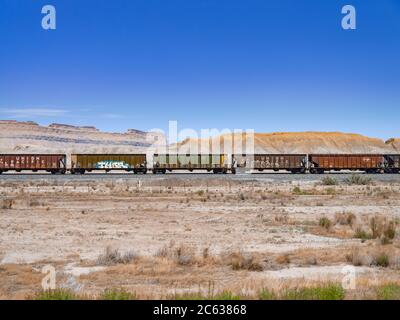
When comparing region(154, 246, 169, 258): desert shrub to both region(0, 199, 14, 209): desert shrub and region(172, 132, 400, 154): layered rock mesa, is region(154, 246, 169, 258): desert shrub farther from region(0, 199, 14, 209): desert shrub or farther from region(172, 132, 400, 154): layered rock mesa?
region(172, 132, 400, 154): layered rock mesa

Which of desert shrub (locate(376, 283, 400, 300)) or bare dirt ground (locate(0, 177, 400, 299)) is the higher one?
desert shrub (locate(376, 283, 400, 300))

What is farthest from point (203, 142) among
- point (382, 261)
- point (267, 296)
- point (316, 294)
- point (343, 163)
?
point (267, 296)

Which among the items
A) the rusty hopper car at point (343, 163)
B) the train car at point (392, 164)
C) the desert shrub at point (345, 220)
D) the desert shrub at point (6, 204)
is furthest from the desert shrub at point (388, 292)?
the train car at point (392, 164)

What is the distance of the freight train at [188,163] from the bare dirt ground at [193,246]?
1379 inches

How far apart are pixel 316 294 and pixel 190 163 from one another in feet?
184

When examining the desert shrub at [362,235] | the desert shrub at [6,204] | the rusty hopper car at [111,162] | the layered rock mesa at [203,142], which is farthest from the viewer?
the layered rock mesa at [203,142]

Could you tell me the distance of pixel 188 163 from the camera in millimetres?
63594

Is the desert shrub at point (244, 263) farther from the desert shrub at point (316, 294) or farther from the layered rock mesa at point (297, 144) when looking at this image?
the layered rock mesa at point (297, 144)

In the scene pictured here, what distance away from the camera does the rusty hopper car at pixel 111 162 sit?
63.2 metres

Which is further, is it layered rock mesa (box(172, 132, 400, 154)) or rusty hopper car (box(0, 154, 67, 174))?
layered rock mesa (box(172, 132, 400, 154))

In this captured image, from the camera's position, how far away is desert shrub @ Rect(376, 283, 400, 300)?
26.4 feet

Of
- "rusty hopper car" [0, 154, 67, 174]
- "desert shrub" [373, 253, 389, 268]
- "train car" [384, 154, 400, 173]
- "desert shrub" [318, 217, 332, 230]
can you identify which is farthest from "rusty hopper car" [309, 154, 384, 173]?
"desert shrub" [373, 253, 389, 268]

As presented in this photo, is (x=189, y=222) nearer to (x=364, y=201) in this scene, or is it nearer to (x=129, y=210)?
(x=129, y=210)

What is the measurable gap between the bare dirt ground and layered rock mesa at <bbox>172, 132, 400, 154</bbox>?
11184 cm
